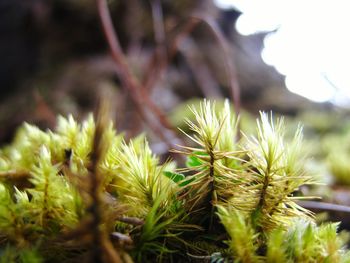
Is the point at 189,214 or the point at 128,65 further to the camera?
the point at 128,65

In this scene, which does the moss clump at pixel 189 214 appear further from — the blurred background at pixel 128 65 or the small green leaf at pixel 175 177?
the blurred background at pixel 128 65

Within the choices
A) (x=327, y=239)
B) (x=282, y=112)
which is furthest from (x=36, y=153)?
(x=282, y=112)

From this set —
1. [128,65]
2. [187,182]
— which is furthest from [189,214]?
[128,65]

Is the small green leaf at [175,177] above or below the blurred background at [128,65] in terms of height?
below

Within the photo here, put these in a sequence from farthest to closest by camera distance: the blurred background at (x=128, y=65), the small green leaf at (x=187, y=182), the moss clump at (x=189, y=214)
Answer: the blurred background at (x=128, y=65) → the small green leaf at (x=187, y=182) → the moss clump at (x=189, y=214)

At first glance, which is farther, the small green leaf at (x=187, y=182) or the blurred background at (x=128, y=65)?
the blurred background at (x=128, y=65)

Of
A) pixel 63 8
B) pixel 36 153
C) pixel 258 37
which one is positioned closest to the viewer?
pixel 36 153

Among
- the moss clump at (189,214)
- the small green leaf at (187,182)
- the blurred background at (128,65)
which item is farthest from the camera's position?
the blurred background at (128,65)

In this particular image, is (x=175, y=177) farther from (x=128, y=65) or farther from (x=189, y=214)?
(x=128, y=65)

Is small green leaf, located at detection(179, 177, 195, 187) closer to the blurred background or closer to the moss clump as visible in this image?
the moss clump

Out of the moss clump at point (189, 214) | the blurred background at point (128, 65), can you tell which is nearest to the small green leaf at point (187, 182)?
the moss clump at point (189, 214)

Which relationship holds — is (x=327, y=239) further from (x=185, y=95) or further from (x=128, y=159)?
(x=185, y=95)
